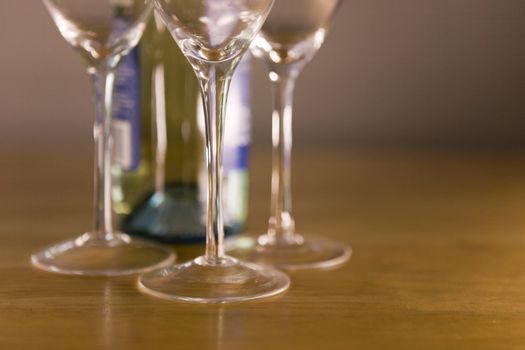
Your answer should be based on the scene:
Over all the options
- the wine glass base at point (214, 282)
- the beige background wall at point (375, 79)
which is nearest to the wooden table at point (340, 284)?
the wine glass base at point (214, 282)

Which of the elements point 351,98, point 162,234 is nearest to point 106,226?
point 162,234

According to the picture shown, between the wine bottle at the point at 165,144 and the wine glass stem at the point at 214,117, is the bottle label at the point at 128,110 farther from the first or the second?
the wine glass stem at the point at 214,117

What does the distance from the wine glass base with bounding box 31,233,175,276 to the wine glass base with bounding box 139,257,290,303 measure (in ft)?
0.12

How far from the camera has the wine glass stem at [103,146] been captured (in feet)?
2.40

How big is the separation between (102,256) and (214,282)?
122mm

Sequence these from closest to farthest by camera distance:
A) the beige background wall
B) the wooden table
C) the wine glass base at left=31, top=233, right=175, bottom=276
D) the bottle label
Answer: the wooden table → the wine glass base at left=31, top=233, right=175, bottom=276 → the bottle label → the beige background wall

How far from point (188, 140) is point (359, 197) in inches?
9.3

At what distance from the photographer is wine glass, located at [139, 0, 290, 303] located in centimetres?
59

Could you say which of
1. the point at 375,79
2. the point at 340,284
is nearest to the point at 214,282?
the point at 340,284

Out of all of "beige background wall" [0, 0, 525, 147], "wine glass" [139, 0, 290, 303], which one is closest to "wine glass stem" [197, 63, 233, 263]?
"wine glass" [139, 0, 290, 303]

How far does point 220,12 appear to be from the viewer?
23.0 inches

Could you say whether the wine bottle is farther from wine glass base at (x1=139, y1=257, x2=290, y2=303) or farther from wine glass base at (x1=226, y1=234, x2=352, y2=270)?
wine glass base at (x1=139, y1=257, x2=290, y2=303)

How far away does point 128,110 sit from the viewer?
2.68ft

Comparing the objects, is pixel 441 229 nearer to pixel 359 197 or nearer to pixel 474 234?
pixel 474 234
